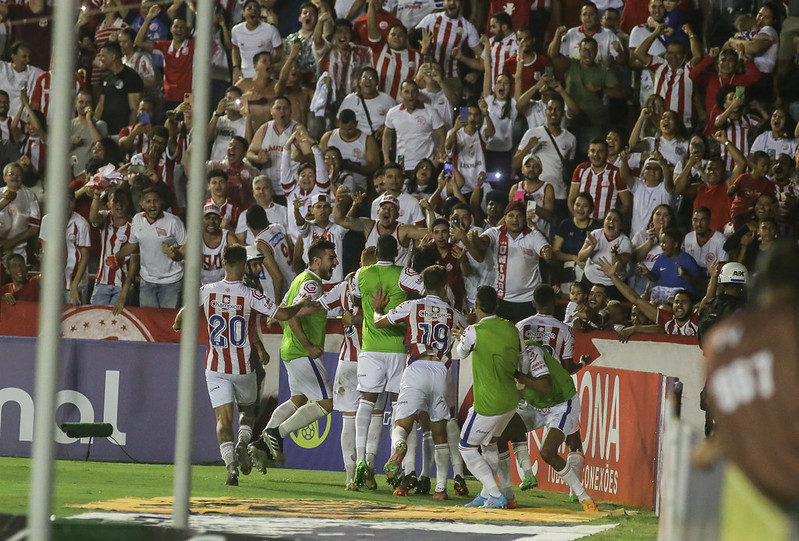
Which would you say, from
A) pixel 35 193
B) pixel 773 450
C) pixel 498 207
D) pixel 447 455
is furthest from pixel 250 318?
pixel 773 450

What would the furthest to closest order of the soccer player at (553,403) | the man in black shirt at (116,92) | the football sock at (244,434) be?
the man in black shirt at (116,92) < the football sock at (244,434) < the soccer player at (553,403)

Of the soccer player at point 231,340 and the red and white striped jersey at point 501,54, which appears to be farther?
the red and white striped jersey at point 501,54

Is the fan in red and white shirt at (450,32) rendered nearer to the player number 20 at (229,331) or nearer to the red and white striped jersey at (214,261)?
the red and white striped jersey at (214,261)

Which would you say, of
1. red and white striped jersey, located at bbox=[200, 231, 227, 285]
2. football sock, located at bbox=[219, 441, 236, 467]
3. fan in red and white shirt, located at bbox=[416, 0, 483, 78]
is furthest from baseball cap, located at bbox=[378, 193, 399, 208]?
football sock, located at bbox=[219, 441, 236, 467]

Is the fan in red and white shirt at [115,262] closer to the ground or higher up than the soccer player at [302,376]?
higher up

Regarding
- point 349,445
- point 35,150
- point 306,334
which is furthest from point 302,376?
point 35,150

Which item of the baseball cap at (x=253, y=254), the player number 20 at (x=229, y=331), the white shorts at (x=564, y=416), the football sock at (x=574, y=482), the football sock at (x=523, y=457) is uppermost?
the baseball cap at (x=253, y=254)

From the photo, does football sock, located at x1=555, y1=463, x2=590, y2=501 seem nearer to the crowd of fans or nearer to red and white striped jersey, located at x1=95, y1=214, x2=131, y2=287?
the crowd of fans

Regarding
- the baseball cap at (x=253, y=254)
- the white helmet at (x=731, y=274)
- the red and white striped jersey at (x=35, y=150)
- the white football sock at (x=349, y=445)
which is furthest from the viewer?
the red and white striped jersey at (x=35, y=150)


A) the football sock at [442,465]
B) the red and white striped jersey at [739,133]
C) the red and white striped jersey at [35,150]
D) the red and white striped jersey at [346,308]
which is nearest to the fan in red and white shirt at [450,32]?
the red and white striped jersey at [739,133]

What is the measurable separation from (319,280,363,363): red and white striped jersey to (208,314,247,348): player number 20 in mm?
896

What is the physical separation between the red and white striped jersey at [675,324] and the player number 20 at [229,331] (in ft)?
15.7

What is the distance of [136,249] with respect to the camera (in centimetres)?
1627

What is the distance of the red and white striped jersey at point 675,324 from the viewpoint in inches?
583
